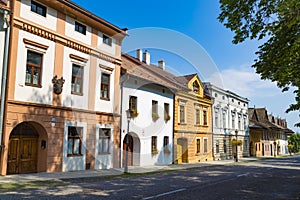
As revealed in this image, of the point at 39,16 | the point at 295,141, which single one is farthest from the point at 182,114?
the point at 295,141

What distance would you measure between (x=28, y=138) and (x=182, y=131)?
1493 centimetres

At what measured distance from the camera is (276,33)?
344 inches

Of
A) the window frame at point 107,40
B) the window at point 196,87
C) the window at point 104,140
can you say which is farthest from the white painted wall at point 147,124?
the window at point 196,87

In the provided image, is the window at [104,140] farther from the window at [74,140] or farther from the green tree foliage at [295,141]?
the green tree foliage at [295,141]

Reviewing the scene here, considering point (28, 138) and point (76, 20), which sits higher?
point (76, 20)

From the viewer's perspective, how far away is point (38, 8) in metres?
13.9

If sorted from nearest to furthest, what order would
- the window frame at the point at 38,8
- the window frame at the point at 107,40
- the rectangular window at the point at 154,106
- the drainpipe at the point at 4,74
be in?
the drainpipe at the point at 4,74 < the window frame at the point at 38,8 < the window frame at the point at 107,40 < the rectangular window at the point at 154,106

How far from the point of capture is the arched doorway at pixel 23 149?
1281 cm

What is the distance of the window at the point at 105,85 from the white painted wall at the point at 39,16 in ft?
14.9

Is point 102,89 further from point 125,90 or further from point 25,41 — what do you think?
point 25,41

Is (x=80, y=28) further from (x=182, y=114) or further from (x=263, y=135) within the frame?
(x=263, y=135)

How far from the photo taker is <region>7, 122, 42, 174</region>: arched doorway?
12.8 meters

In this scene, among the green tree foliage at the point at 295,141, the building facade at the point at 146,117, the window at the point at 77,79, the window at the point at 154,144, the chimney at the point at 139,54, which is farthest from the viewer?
the green tree foliage at the point at 295,141

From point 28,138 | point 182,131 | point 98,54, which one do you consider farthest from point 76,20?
point 182,131
